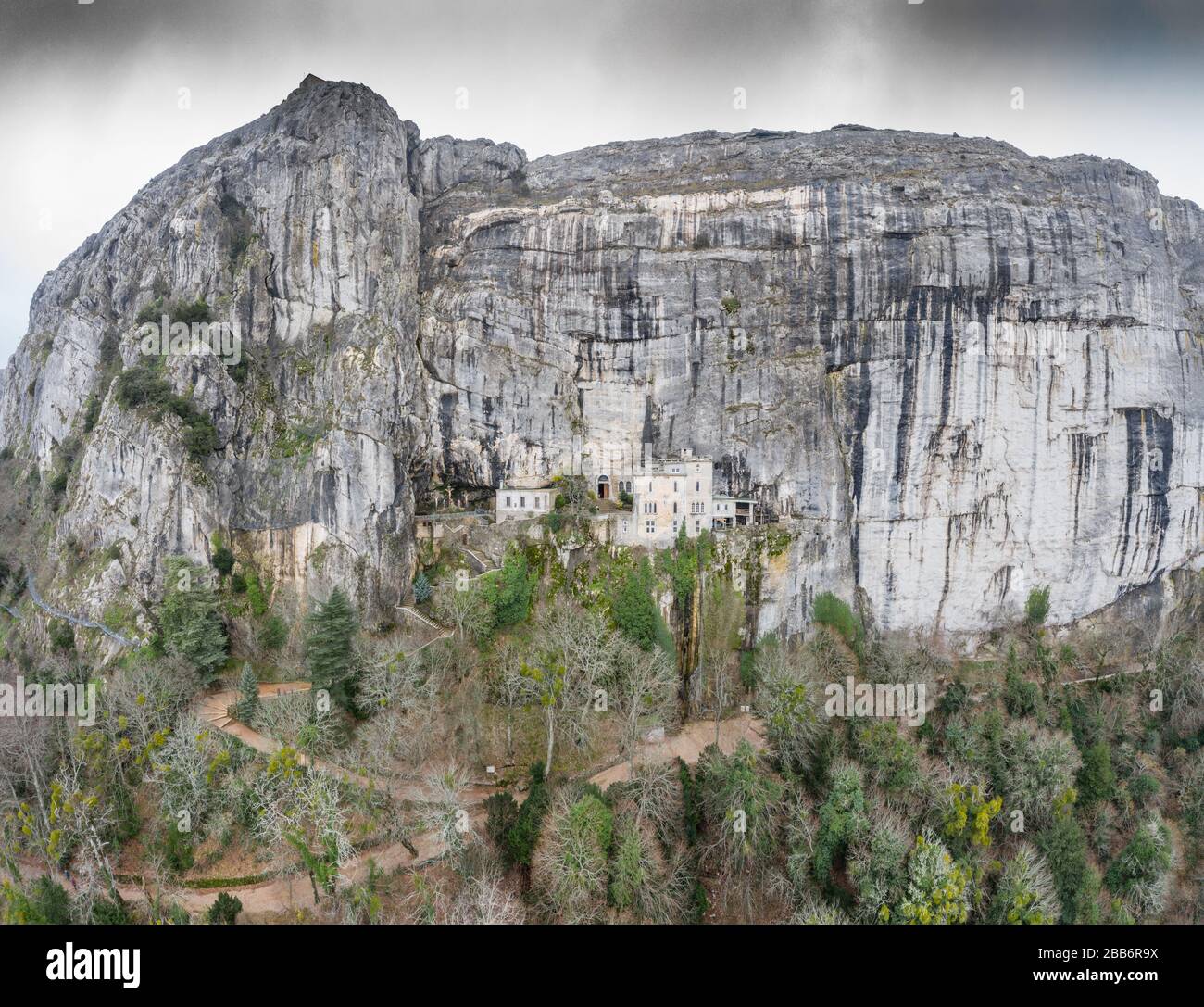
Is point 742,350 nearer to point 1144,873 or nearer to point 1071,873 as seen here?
point 1071,873

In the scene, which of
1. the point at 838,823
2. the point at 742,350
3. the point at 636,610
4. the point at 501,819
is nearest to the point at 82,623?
the point at 501,819

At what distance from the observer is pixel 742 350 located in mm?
37281

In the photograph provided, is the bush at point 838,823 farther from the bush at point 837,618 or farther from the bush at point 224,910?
the bush at point 224,910

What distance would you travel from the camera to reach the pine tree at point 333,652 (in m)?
26.2

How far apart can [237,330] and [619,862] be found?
32.9 meters

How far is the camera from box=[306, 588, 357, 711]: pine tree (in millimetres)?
26219

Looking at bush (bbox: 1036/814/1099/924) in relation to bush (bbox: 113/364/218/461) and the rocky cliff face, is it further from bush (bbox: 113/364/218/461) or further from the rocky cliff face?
bush (bbox: 113/364/218/461)

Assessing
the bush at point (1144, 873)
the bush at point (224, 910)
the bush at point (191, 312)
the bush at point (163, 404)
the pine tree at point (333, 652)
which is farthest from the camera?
the bush at point (191, 312)

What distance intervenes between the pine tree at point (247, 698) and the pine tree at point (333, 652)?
221 centimetres

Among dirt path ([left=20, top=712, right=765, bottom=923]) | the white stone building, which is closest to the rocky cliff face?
the white stone building

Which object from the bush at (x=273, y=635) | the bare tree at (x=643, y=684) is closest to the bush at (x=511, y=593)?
the bare tree at (x=643, y=684)

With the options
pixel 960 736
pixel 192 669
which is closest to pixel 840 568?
pixel 960 736

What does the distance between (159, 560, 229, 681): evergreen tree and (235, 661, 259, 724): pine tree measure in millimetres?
2923
